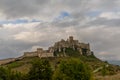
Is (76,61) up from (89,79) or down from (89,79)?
up

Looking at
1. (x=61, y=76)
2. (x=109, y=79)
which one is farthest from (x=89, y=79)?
(x=109, y=79)

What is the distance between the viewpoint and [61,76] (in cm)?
9812

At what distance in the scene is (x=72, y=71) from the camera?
98.0 metres

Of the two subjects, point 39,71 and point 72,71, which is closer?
point 72,71

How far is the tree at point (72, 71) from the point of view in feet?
318

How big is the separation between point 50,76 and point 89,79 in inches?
826

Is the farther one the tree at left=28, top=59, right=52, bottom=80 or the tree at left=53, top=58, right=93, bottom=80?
the tree at left=28, top=59, right=52, bottom=80

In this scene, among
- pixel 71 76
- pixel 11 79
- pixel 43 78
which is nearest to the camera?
pixel 71 76

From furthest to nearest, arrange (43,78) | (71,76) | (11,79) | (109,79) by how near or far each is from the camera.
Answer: (11,79) < (109,79) < (43,78) < (71,76)

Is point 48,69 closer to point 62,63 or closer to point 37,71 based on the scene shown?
point 37,71

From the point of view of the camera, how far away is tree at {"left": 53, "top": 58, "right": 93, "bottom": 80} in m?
97.0

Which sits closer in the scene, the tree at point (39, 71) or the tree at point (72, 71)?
the tree at point (72, 71)

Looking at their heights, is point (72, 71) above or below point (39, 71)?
below

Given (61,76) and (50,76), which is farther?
(50,76)
